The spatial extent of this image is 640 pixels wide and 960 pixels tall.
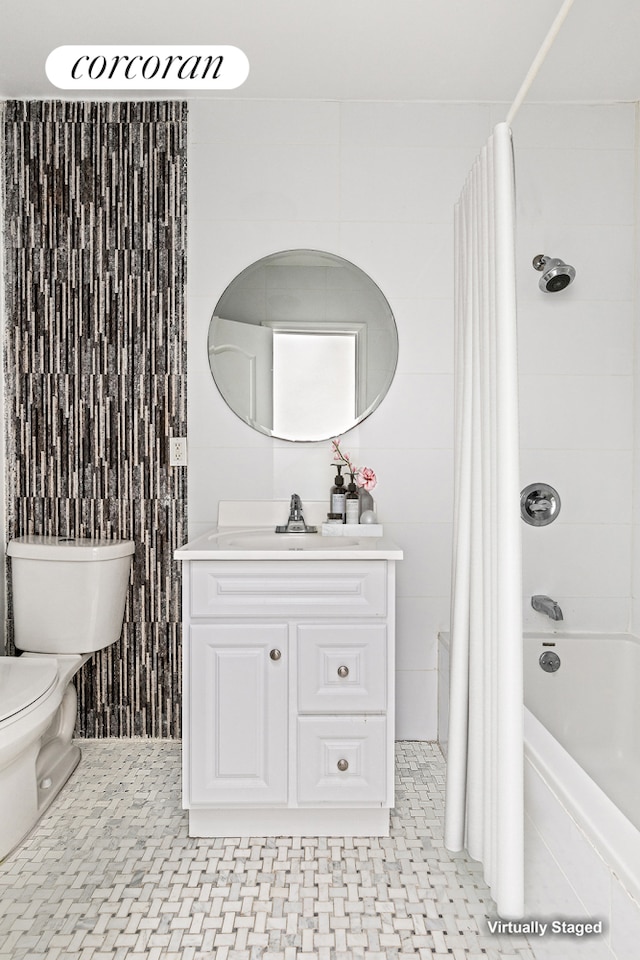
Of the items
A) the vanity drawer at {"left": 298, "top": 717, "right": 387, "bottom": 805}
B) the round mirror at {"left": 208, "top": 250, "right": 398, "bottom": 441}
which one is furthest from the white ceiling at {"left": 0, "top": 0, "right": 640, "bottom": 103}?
the vanity drawer at {"left": 298, "top": 717, "right": 387, "bottom": 805}

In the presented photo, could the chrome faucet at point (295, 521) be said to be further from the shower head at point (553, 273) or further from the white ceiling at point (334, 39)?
the white ceiling at point (334, 39)

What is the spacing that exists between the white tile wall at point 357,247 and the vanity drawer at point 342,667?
26.1 inches

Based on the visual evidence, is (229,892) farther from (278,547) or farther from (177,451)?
(177,451)

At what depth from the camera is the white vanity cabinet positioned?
6.23 feet

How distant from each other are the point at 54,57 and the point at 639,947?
2.77 m

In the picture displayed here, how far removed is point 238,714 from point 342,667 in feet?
1.05

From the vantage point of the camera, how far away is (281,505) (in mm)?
2527

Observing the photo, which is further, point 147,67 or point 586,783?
point 147,67

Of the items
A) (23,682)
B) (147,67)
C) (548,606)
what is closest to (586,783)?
(548,606)

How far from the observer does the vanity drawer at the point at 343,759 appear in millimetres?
1902

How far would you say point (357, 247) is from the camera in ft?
8.27

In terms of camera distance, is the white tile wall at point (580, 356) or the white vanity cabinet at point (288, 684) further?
the white vanity cabinet at point (288, 684)

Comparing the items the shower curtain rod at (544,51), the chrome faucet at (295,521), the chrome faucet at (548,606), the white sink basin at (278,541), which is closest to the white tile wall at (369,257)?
the chrome faucet at (295,521)

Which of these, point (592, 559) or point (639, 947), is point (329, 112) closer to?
point (592, 559)
